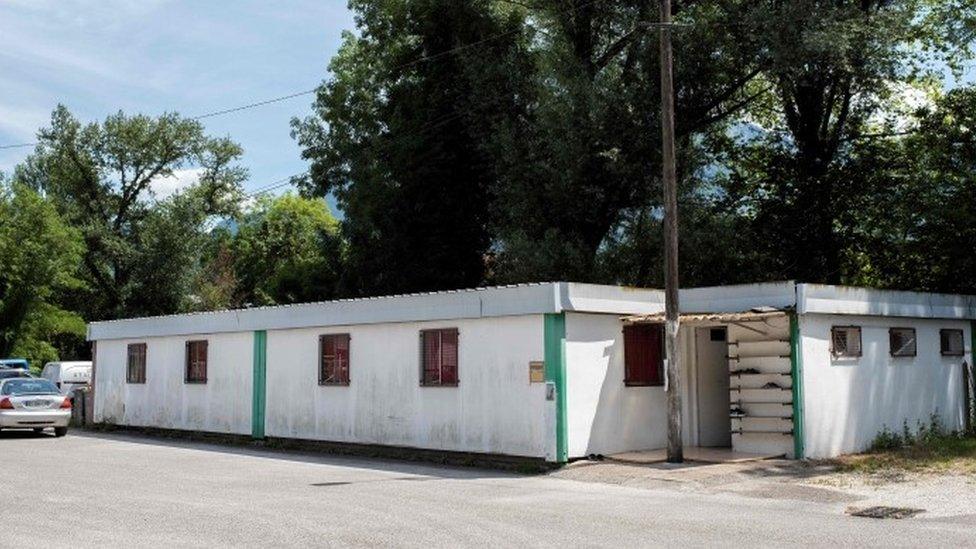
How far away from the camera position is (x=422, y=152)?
34.8 m

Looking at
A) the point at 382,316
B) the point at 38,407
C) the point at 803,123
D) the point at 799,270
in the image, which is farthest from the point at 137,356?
the point at 803,123

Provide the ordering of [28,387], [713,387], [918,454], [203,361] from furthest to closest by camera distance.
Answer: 1. [203,361]
2. [28,387]
3. [713,387]
4. [918,454]

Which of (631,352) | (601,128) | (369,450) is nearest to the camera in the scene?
(631,352)

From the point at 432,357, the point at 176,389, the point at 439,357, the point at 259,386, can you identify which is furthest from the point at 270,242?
the point at 439,357

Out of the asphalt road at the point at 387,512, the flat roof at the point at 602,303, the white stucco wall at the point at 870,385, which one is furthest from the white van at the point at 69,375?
the white stucco wall at the point at 870,385

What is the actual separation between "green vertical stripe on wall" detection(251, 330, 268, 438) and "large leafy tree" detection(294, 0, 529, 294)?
1232 cm

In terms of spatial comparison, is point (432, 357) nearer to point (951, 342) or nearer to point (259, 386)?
point (259, 386)

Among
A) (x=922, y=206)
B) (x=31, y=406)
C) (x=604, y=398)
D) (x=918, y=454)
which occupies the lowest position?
(x=918, y=454)

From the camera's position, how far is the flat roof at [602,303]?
1712 centimetres

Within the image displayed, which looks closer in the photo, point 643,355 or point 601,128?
point 643,355

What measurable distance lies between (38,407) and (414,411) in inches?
417

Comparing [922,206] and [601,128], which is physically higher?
[601,128]

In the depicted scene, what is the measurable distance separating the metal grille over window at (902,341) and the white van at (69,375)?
25.4m

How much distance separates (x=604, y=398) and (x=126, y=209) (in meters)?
40.5
